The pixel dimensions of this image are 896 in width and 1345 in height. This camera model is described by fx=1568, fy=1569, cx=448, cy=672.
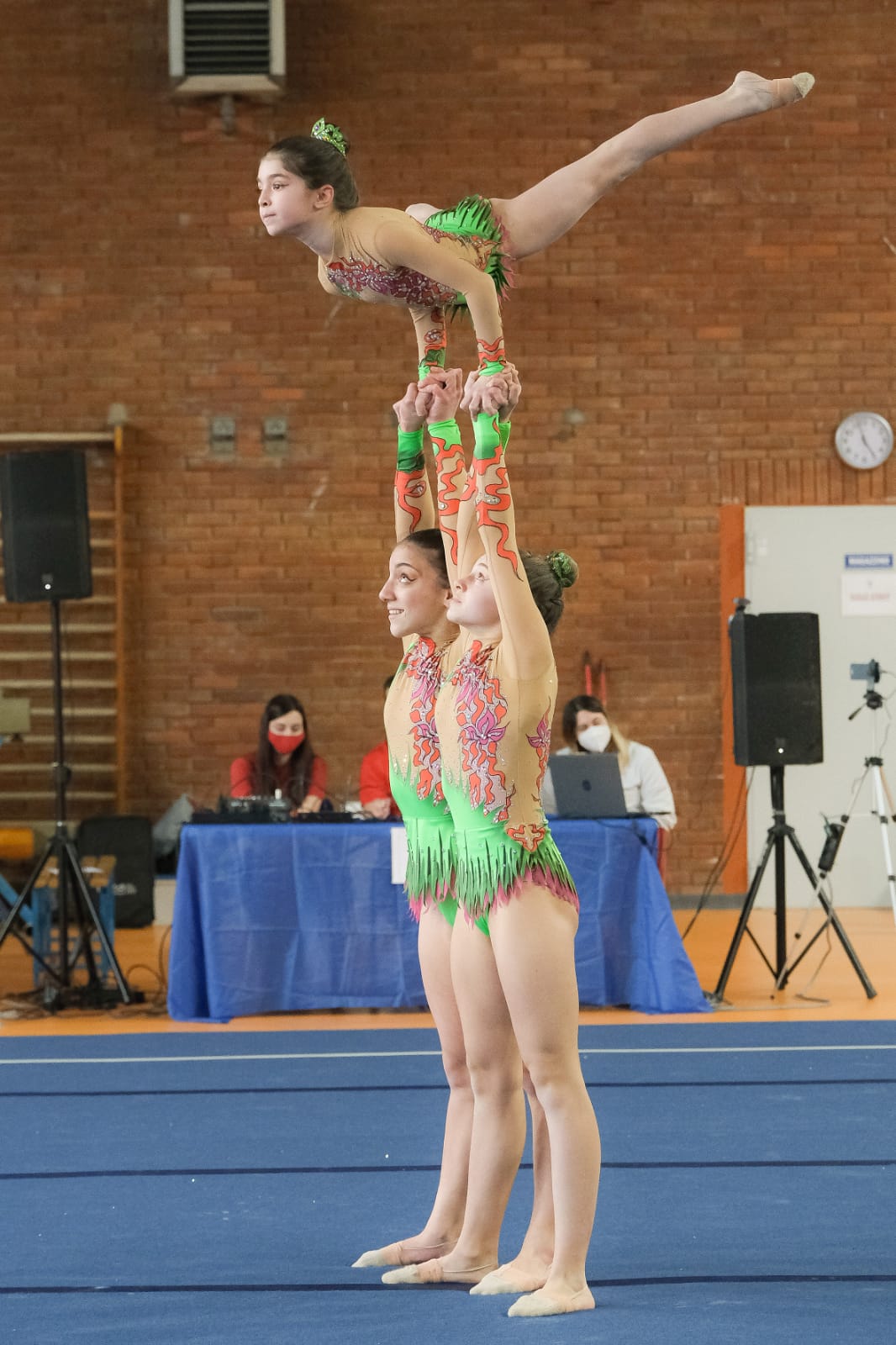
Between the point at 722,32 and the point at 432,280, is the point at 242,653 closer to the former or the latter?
the point at 722,32

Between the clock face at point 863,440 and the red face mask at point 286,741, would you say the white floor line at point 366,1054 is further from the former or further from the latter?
the clock face at point 863,440

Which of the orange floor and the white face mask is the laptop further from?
the white face mask

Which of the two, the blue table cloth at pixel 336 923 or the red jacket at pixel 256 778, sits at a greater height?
the red jacket at pixel 256 778

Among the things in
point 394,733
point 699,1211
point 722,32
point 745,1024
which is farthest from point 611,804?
point 722,32

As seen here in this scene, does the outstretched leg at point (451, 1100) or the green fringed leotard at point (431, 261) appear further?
the outstretched leg at point (451, 1100)

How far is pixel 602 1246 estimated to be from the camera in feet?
10.5

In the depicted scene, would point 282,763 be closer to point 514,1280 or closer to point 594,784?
point 594,784

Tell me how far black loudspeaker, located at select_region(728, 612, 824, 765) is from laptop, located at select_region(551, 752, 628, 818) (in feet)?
1.96

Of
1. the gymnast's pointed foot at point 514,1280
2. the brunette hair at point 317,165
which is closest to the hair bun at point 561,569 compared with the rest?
the brunette hair at point 317,165

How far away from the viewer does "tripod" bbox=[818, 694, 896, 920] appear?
624cm

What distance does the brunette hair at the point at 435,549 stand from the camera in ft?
9.86

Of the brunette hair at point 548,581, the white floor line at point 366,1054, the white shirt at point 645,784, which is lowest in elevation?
the white floor line at point 366,1054

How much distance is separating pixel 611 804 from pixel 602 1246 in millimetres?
2875

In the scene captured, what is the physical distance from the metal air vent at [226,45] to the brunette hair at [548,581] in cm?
620
